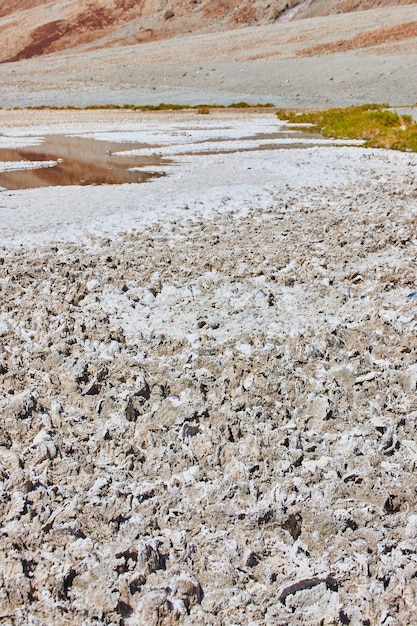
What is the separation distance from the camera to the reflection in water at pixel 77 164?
15312 millimetres

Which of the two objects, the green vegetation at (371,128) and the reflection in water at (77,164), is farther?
the green vegetation at (371,128)

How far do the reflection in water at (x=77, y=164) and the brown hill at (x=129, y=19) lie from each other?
280ft

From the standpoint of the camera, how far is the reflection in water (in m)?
15.3

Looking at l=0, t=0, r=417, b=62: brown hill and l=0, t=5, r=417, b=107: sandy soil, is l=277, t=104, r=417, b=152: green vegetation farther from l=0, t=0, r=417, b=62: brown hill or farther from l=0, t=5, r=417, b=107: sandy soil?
l=0, t=0, r=417, b=62: brown hill

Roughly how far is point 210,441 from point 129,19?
411ft

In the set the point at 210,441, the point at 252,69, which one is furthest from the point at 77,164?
the point at 252,69

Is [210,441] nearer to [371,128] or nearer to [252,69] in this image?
[371,128]

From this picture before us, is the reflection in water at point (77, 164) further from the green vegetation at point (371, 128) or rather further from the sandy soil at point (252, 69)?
the sandy soil at point (252, 69)

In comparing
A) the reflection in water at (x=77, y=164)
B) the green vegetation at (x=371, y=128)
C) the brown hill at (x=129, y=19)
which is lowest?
the green vegetation at (x=371, y=128)

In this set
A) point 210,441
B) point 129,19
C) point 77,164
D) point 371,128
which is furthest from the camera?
point 129,19

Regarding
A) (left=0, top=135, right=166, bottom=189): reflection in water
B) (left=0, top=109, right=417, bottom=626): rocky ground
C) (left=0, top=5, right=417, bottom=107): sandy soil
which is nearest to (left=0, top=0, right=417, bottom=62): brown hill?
(left=0, top=5, right=417, bottom=107): sandy soil

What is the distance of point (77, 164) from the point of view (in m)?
18.3

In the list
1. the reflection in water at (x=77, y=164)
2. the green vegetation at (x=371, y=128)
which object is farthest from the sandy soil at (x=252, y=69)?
the reflection in water at (x=77, y=164)

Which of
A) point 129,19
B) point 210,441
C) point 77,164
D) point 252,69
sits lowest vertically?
point 252,69
